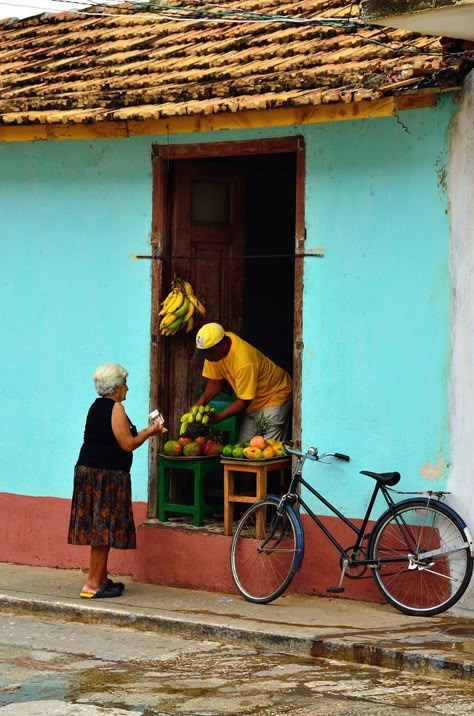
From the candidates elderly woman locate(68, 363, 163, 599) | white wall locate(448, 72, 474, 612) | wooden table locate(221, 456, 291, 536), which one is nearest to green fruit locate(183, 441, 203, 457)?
wooden table locate(221, 456, 291, 536)

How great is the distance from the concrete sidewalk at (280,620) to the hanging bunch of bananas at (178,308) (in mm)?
1926

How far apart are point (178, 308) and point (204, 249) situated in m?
0.80

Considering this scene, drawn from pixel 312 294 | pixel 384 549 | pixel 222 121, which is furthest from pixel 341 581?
pixel 222 121

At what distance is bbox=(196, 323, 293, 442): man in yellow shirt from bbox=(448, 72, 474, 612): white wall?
174 centimetres

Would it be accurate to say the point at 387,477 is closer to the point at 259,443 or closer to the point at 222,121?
the point at 259,443

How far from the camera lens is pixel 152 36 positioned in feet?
39.2

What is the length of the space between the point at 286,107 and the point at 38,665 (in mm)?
3946

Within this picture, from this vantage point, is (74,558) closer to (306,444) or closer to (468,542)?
(306,444)

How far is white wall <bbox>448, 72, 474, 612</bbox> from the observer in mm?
9148

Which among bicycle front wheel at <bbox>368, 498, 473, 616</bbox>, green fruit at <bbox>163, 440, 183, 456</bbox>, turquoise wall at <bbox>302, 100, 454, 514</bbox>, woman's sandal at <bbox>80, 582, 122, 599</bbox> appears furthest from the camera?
green fruit at <bbox>163, 440, 183, 456</bbox>

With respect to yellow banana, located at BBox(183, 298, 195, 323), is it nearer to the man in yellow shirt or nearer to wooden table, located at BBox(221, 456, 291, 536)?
the man in yellow shirt

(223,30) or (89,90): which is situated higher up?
(223,30)

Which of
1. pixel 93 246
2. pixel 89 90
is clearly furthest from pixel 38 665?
pixel 89 90

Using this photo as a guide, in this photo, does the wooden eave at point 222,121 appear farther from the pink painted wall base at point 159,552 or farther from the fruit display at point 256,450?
the pink painted wall base at point 159,552
